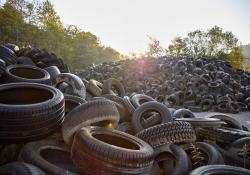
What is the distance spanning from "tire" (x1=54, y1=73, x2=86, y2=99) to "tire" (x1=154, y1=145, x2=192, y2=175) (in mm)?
2982

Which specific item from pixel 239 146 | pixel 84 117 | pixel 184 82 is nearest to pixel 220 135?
pixel 239 146

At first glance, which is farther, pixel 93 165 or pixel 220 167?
pixel 220 167

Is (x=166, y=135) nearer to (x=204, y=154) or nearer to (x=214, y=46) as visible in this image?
(x=204, y=154)

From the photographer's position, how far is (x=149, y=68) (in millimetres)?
21125

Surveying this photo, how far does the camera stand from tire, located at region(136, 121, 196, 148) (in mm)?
4055

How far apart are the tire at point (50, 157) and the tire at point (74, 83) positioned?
7.85 feet

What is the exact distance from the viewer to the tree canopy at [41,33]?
3825cm

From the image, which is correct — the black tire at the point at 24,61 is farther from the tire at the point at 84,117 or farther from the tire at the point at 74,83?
the tire at the point at 84,117

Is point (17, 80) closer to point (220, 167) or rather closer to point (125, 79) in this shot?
point (220, 167)

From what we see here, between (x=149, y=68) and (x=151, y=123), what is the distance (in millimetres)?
15857

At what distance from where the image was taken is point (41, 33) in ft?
137

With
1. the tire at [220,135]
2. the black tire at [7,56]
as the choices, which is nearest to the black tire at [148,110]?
the tire at [220,135]

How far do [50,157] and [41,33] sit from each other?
133 ft

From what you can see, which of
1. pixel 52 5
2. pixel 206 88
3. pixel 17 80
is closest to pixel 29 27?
pixel 52 5
